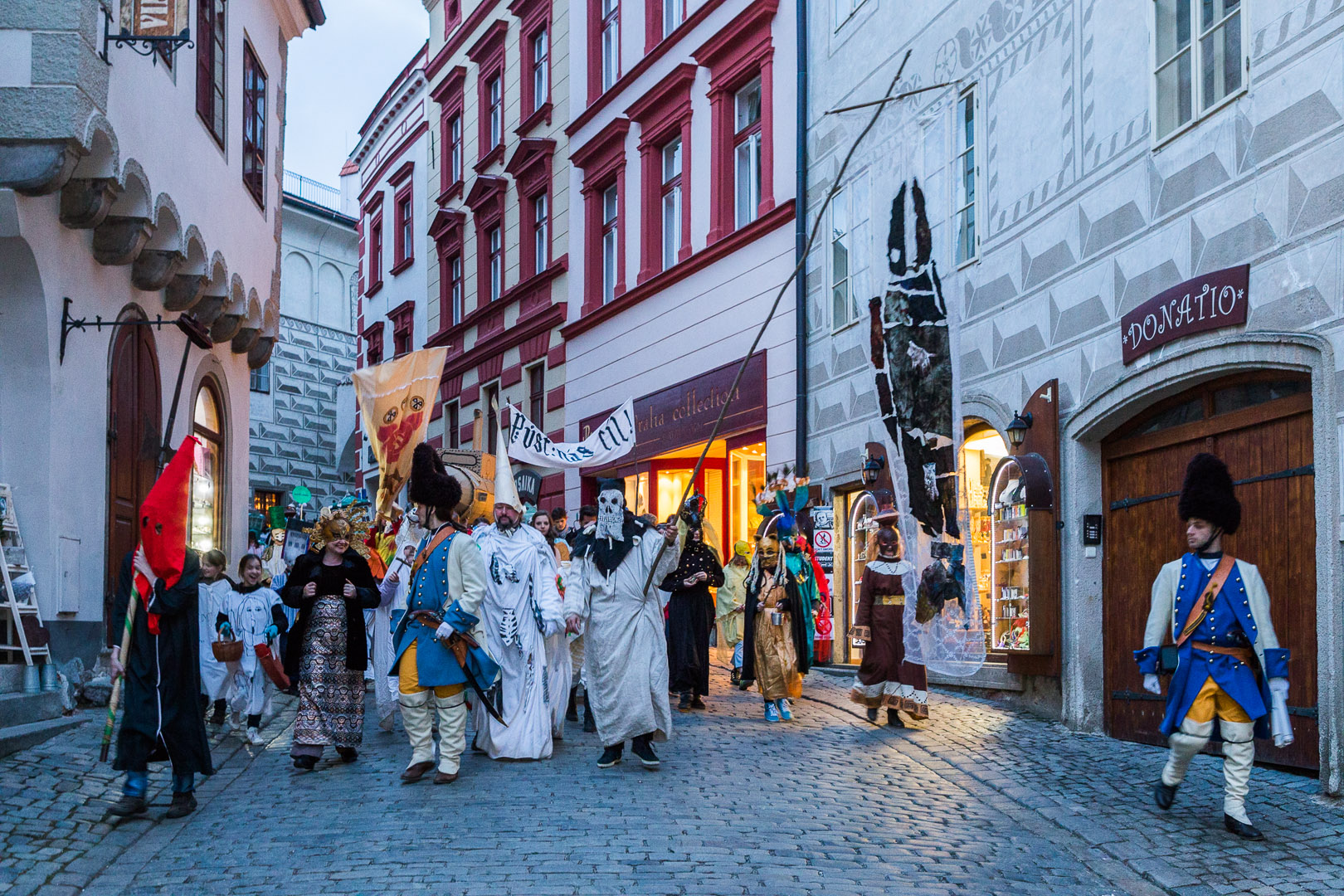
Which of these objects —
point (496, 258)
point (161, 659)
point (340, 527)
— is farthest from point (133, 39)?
point (496, 258)

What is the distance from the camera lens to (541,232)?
2786 centimetres

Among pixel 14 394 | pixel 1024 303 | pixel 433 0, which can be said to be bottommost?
pixel 14 394

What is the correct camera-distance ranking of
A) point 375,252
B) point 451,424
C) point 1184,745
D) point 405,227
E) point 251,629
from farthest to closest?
point 375,252 < point 405,227 < point 451,424 < point 251,629 < point 1184,745

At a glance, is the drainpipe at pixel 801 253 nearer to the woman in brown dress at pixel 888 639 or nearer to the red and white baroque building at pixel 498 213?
the woman in brown dress at pixel 888 639

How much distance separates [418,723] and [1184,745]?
4.50 metres

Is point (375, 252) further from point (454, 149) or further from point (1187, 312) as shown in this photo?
point (1187, 312)

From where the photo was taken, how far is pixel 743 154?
20500 millimetres

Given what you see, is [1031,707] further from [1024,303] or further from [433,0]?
[433,0]

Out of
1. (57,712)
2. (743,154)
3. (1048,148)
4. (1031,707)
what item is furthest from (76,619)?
(743,154)

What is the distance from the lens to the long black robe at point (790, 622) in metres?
13.2

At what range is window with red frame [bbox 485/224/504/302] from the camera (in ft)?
97.0

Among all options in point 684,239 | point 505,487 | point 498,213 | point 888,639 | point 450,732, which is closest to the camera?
point 450,732

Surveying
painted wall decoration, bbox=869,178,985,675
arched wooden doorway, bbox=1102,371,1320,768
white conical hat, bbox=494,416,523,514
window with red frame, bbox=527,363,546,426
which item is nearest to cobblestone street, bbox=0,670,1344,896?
arched wooden doorway, bbox=1102,371,1320,768

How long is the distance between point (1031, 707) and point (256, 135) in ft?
39.3
